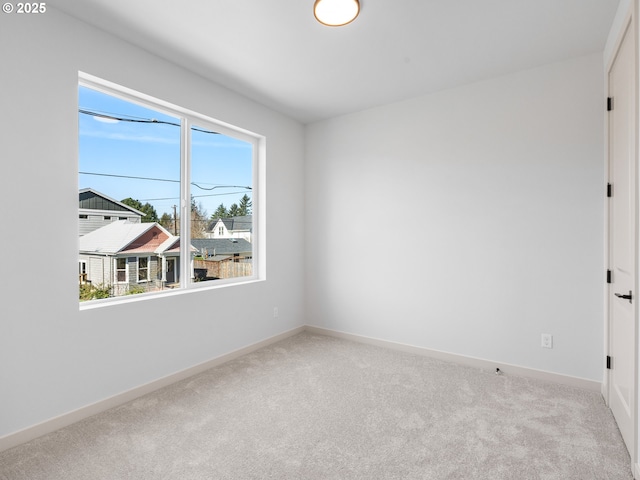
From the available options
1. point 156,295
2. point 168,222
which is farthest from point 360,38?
point 156,295

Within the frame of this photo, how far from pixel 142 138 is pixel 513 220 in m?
3.34

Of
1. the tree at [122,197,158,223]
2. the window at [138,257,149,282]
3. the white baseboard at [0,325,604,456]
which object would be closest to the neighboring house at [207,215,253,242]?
the tree at [122,197,158,223]

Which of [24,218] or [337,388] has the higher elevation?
[24,218]

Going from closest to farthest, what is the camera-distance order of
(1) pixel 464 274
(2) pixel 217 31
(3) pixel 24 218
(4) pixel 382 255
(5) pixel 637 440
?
(5) pixel 637 440 < (3) pixel 24 218 < (2) pixel 217 31 < (1) pixel 464 274 < (4) pixel 382 255

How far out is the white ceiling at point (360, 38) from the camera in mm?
2209

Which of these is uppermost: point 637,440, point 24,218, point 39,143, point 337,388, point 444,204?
point 39,143

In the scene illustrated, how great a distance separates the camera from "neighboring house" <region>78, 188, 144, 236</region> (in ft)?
8.21

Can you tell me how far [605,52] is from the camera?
2652mm

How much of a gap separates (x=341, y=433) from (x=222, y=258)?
213cm

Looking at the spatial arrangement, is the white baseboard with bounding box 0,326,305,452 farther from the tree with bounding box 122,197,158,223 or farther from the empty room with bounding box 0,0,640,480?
the tree with bounding box 122,197,158,223

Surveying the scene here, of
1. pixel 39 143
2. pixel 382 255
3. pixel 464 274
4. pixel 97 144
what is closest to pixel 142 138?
pixel 97 144

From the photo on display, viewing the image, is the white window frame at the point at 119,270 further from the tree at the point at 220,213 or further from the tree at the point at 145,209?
the tree at the point at 220,213

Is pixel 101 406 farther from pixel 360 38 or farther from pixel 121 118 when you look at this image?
pixel 360 38

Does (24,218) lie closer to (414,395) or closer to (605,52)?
(414,395)
